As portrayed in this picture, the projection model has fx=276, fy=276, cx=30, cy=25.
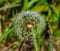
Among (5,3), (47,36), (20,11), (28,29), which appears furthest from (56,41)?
(5,3)

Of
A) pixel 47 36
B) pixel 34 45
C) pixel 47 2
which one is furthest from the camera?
pixel 47 2

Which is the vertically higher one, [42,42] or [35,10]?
[35,10]

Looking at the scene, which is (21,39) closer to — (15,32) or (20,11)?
(15,32)

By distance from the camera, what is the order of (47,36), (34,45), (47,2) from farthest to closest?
(47,2)
(47,36)
(34,45)

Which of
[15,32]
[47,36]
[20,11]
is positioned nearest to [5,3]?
[20,11]

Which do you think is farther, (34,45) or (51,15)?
(51,15)

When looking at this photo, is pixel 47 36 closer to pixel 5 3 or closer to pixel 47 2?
pixel 47 2

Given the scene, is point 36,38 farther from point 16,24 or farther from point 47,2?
point 47,2

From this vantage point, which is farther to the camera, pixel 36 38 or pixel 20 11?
pixel 20 11

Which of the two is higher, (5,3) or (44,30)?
(5,3)
